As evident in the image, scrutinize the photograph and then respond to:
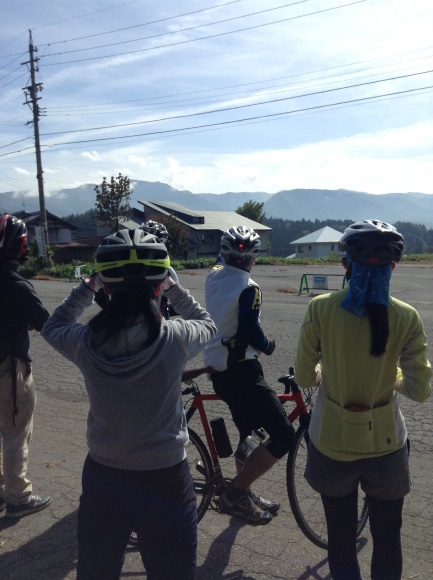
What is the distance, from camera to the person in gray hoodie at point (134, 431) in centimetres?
228

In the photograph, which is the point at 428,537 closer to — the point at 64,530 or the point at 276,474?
the point at 276,474

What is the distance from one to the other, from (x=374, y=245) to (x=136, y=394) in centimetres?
126

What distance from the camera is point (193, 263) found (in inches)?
1944

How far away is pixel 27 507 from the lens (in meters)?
4.26

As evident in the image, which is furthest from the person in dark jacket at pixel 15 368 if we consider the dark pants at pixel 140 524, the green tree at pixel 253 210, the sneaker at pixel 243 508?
the green tree at pixel 253 210

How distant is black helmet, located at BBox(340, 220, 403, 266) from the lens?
2.68m

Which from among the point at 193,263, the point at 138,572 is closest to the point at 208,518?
the point at 138,572

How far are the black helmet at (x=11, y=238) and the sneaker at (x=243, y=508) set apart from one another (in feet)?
7.08

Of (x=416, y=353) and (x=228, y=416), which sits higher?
(x=416, y=353)

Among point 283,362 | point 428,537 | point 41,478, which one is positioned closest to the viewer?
point 428,537

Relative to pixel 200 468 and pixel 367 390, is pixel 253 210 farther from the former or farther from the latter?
pixel 367 390

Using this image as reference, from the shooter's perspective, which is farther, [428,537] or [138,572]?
[428,537]

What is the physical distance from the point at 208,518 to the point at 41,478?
158 centimetres

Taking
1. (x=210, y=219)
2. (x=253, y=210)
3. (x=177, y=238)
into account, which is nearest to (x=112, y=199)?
(x=177, y=238)
